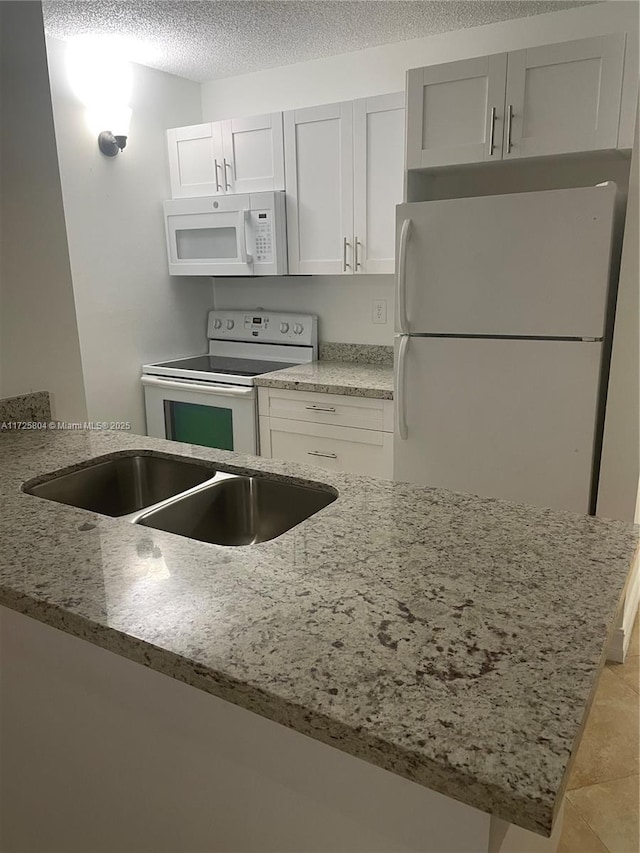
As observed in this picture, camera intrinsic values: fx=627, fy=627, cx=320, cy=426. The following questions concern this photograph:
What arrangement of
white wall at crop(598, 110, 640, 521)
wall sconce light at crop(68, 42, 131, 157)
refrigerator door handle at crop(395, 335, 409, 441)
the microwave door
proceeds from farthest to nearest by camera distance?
the microwave door, wall sconce light at crop(68, 42, 131, 157), refrigerator door handle at crop(395, 335, 409, 441), white wall at crop(598, 110, 640, 521)

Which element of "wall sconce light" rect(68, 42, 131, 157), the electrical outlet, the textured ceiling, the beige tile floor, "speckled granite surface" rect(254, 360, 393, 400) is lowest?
the beige tile floor

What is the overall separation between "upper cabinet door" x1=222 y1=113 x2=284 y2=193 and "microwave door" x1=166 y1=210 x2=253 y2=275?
0.18 m

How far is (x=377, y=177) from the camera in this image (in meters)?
2.88

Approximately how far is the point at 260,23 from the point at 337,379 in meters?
1.56

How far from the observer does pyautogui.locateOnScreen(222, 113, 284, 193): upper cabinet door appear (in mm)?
3092

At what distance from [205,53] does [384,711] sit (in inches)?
128

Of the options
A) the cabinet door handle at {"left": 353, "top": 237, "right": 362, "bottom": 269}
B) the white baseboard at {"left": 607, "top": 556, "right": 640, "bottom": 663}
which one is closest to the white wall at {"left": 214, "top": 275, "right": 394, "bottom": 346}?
the cabinet door handle at {"left": 353, "top": 237, "right": 362, "bottom": 269}

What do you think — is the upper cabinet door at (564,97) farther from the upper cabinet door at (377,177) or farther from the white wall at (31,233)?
the white wall at (31,233)

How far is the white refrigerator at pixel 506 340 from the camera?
2.09 meters

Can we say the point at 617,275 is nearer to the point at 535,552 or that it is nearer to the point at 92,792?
the point at 535,552

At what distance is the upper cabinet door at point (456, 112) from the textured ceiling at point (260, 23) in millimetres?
411

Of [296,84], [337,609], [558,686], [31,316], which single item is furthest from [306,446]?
[558,686]

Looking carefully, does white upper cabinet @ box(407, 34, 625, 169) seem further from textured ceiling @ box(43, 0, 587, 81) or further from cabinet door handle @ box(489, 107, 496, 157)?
textured ceiling @ box(43, 0, 587, 81)

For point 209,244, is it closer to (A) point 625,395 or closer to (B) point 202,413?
(B) point 202,413
